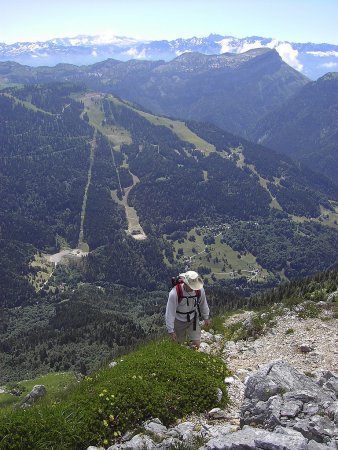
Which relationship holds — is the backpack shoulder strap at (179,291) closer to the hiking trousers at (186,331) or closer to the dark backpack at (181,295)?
the dark backpack at (181,295)

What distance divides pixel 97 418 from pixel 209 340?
52.6ft

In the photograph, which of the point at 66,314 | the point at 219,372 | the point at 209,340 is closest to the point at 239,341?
the point at 209,340

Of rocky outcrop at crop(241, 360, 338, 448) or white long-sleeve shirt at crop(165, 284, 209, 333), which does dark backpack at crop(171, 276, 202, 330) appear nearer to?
white long-sleeve shirt at crop(165, 284, 209, 333)

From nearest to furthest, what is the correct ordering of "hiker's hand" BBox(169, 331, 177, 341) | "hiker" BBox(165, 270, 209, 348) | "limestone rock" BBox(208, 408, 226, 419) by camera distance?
"limestone rock" BBox(208, 408, 226, 419), "hiker" BBox(165, 270, 209, 348), "hiker's hand" BBox(169, 331, 177, 341)

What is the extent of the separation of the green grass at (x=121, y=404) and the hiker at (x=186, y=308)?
1929mm

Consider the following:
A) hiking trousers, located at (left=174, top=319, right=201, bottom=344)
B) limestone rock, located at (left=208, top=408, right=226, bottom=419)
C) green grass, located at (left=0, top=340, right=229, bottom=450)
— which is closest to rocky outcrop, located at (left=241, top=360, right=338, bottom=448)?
limestone rock, located at (left=208, top=408, right=226, bottom=419)

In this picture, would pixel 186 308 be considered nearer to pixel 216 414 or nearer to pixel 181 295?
pixel 181 295

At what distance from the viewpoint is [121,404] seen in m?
17.8

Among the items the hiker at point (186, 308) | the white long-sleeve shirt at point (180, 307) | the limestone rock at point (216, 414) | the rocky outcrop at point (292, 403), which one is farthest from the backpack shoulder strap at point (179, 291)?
the limestone rock at point (216, 414)

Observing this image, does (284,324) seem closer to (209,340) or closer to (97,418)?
(209,340)

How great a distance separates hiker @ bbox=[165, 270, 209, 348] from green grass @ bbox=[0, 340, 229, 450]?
1929 millimetres

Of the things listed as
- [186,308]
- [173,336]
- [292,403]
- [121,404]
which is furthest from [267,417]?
[186,308]

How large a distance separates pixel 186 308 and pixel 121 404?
7.12 metres

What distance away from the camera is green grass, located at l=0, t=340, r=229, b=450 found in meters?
15.8
